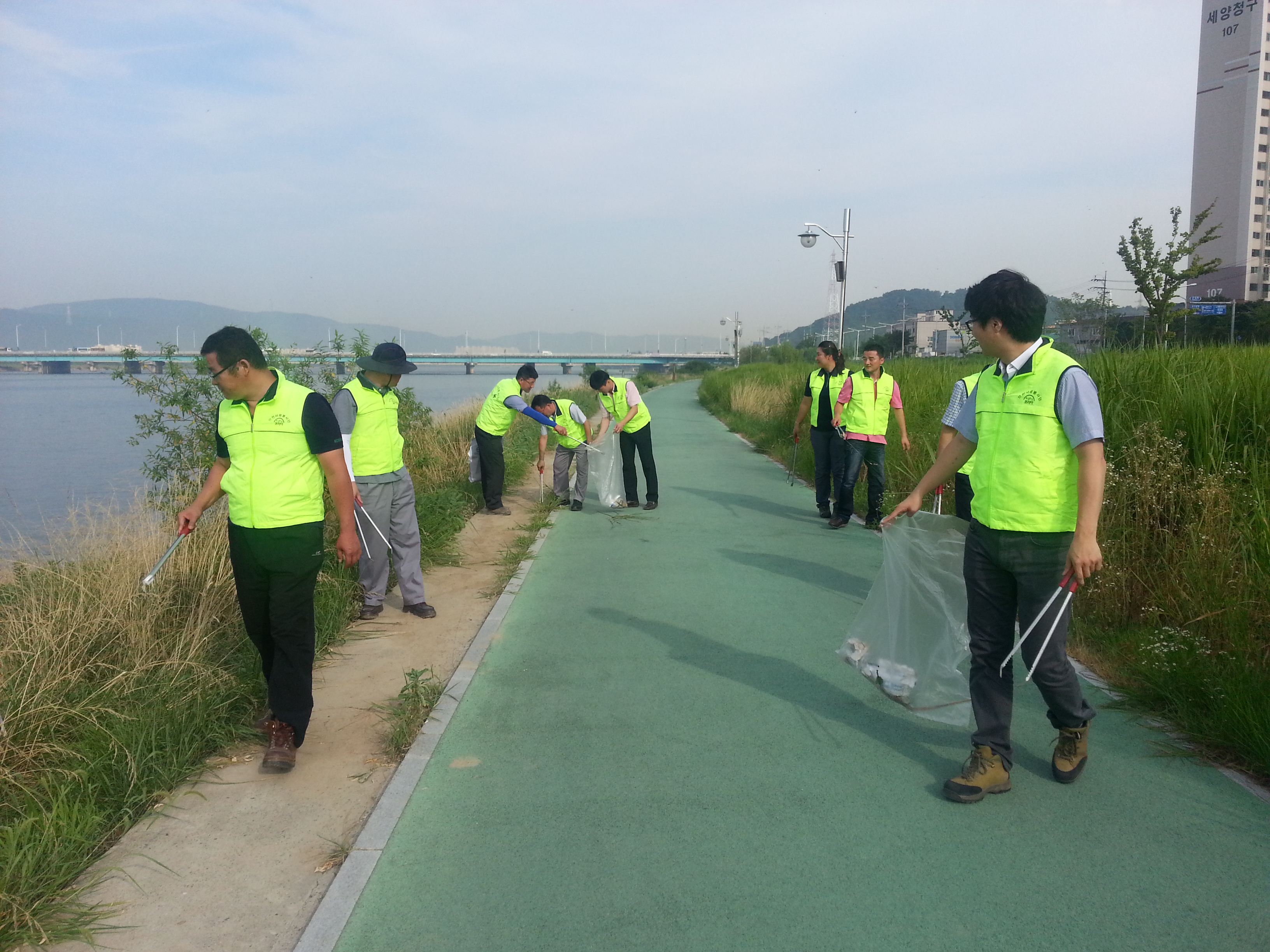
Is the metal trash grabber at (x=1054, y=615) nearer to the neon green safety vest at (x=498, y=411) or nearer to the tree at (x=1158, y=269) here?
the neon green safety vest at (x=498, y=411)

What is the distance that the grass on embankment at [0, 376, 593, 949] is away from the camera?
3195mm

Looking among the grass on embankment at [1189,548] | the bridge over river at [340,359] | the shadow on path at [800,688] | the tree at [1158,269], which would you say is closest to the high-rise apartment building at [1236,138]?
the bridge over river at [340,359]

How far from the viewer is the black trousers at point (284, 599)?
3975mm

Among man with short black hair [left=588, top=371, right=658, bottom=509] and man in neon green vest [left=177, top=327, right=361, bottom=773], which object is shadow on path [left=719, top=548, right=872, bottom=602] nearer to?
man with short black hair [left=588, top=371, right=658, bottom=509]

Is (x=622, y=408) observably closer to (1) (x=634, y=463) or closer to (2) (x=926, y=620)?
(1) (x=634, y=463)

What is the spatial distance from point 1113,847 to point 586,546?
6095 millimetres

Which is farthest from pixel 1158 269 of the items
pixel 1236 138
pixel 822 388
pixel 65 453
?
pixel 1236 138

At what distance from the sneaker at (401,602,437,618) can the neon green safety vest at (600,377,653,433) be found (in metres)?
4.53

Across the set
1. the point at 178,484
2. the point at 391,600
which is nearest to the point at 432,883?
the point at 391,600

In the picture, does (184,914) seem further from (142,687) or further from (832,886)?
(832,886)

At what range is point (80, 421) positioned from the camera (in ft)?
98.8

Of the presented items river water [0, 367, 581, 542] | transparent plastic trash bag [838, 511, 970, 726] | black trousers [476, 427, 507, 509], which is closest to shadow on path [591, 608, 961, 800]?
transparent plastic trash bag [838, 511, 970, 726]

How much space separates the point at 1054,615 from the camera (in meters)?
3.51

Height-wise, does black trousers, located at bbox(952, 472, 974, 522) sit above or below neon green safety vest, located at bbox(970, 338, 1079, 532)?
below
